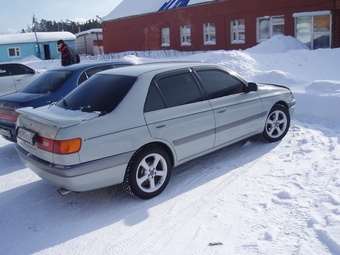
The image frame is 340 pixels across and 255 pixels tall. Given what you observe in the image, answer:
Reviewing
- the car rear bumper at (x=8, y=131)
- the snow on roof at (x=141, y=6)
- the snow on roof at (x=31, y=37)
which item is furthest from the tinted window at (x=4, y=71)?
the snow on roof at (x=31, y=37)

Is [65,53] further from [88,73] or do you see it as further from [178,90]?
[178,90]

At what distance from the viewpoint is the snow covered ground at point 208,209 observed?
3.32 meters

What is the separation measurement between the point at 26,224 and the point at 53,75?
3617 mm

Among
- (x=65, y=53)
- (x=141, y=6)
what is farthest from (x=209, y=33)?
(x=65, y=53)

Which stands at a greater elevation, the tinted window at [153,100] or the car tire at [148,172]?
the tinted window at [153,100]

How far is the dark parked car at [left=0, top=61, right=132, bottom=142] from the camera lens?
5988 millimetres

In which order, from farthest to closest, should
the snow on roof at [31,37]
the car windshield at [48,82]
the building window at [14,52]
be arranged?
the snow on roof at [31,37], the building window at [14,52], the car windshield at [48,82]

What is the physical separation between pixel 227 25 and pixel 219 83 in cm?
1858

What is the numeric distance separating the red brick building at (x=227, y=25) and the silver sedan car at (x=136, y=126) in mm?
14810

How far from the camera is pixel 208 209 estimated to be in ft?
12.9

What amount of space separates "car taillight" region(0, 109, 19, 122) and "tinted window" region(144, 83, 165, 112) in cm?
275

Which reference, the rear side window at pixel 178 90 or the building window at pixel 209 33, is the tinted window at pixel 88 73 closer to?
the rear side window at pixel 178 90

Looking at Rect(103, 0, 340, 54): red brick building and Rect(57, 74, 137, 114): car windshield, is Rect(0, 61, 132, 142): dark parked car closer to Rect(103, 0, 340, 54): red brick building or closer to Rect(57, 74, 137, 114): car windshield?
Rect(57, 74, 137, 114): car windshield

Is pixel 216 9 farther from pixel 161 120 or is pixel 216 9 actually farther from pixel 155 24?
pixel 161 120
